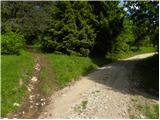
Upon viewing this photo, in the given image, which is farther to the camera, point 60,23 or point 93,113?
point 60,23

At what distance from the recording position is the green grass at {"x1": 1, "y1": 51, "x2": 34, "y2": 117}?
58.9 feet

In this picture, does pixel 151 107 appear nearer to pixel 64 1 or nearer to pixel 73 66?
pixel 73 66

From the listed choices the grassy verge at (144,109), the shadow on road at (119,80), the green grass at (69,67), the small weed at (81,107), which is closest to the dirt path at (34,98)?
the green grass at (69,67)

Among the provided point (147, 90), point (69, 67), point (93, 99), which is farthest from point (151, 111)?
point (69, 67)

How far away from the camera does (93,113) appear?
17359mm

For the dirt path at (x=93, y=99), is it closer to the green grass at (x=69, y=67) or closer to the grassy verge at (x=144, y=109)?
the grassy verge at (x=144, y=109)

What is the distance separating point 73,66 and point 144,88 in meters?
7.23

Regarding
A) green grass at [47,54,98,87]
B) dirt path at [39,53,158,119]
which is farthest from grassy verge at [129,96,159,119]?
green grass at [47,54,98,87]

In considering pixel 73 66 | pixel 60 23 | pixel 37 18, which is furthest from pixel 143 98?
pixel 37 18

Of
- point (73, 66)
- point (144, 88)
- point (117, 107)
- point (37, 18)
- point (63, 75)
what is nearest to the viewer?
point (117, 107)

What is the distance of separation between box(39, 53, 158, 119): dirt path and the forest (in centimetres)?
51

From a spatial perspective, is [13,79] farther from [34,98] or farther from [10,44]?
[10,44]

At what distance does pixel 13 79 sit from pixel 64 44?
1478 centimetres

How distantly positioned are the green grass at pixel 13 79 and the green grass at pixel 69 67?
210 centimetres
